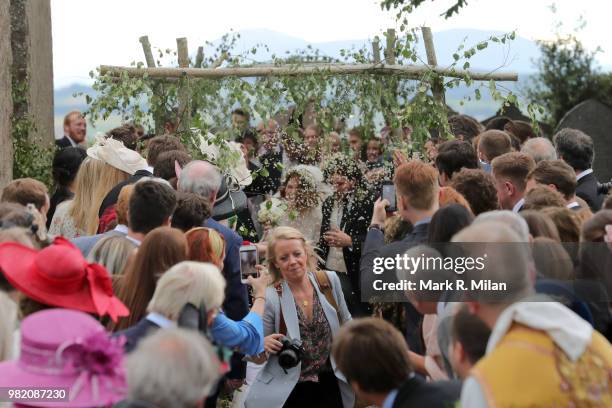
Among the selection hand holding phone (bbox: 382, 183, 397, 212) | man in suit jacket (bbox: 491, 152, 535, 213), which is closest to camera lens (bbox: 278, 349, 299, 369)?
hand holding phone (bbox: 382, 183, 397, 212)

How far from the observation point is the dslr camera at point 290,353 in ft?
22.4

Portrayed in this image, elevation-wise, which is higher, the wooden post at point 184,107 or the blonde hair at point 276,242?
the wooden post at point 184,107

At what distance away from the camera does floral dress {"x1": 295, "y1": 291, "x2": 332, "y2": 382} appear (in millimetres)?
7016

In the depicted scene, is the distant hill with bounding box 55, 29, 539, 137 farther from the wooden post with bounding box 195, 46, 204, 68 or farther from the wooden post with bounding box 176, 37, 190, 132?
the wooden post with bounding box 176, 37, 190, 132

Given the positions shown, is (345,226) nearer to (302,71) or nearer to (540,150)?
(540,150)

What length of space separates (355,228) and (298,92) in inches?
84.1

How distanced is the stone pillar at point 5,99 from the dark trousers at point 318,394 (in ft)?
15.9

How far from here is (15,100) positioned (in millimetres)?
12219

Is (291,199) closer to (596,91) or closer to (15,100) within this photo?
(15,100)

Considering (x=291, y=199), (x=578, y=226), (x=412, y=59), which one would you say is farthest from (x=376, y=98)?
(x=578, y=226)

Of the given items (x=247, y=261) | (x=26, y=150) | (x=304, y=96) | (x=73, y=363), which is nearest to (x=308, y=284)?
(x=247, y=261)

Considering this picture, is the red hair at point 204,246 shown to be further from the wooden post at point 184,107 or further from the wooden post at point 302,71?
the wooden post at point 302,71

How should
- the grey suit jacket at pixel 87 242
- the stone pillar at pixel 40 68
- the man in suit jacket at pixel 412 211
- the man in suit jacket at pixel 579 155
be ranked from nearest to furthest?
1. the man in suit jacket at pixel 412 211
2. the grey suit jacket at pixel 87 242
3. the man in suit jacket at pixel 579 155
4. the stone pillar at pixel 40 68

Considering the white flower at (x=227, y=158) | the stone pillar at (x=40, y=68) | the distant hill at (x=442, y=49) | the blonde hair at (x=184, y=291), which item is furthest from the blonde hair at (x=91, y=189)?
the stone pillar at (x=40, y=68)
